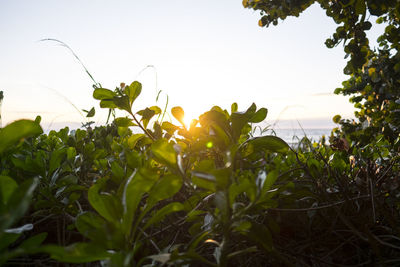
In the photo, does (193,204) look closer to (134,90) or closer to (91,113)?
(134,90)

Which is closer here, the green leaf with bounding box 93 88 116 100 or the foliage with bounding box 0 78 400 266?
the foliage with bounding box 0 78 400 266

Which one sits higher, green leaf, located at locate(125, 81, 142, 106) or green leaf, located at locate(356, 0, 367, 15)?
green leaf, located at locate(356, 0, 367, 15)

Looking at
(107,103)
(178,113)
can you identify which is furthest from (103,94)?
(178,113)

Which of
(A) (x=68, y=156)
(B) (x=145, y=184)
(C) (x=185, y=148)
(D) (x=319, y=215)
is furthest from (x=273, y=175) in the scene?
(A) (x=68, y=156)

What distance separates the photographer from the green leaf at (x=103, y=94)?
38.7 inches

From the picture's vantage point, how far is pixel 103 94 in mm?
998

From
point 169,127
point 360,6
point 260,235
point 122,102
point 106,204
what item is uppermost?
point 360,6

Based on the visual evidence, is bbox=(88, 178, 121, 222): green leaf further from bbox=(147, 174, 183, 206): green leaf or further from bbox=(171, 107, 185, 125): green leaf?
bbox=(171, 107, 185, 125): green leaf

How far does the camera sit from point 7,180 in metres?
0.59

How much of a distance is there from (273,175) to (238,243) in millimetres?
390

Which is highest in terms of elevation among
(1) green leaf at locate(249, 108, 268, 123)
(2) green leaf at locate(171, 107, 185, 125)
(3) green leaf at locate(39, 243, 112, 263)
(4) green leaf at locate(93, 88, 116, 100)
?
(4) green leaf at locate(93, 88, 116, 100)

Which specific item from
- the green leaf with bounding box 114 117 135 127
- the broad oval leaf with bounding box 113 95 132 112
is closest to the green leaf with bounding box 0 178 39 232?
the broad oval leaf with bounding box 113 95 132 112

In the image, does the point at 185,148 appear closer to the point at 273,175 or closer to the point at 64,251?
the point at 273,175

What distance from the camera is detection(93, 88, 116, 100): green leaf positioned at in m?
0.98
